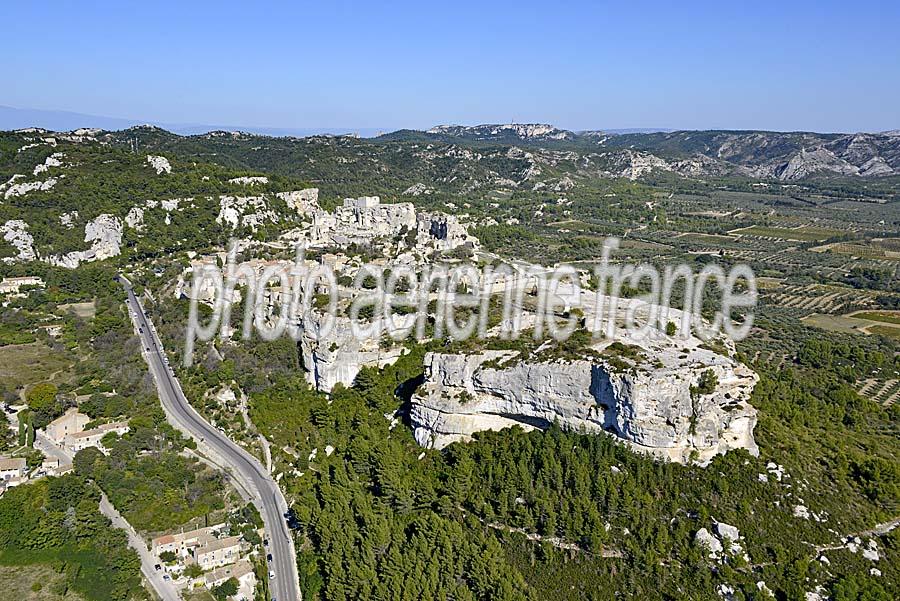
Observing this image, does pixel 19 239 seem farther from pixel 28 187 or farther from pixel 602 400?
pixel 602 400

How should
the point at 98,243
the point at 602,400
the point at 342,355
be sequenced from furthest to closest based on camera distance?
the point at 98,243, the point at 342,355, the point at 602,400

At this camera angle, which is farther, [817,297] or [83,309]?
[817,297]

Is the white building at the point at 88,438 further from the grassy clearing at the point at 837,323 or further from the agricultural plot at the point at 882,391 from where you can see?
the grassy clearing at the point at 837,323

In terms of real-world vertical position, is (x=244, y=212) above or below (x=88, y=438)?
above

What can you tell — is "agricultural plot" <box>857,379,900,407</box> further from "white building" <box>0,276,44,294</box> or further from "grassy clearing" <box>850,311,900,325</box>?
"white building" <box>0,276,44,294</box>

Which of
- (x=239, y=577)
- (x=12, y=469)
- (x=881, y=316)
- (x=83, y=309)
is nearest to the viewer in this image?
(x=239, y=577)

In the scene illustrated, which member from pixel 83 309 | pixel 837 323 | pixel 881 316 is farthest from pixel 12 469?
pixel 881 316

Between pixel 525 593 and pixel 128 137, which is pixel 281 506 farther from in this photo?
pixel 128 137
